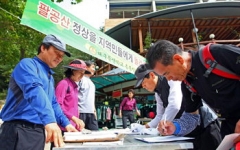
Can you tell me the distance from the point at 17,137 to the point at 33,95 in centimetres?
41

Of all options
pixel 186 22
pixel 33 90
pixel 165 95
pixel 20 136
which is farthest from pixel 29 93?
pixel 186 22

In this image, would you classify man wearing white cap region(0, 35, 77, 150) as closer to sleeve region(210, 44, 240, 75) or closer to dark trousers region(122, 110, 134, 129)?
sleeve region(210, 44, 240, 75)

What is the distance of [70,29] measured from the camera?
14.5 ft

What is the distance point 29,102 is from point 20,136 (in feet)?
1.10

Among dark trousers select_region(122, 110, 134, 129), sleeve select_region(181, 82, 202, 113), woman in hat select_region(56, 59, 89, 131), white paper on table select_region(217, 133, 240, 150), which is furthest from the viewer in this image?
dark trousers select_region(122, 110, 134, 129)

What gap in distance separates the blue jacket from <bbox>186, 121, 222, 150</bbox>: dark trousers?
122cm

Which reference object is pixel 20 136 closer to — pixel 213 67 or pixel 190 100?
pixel 190 100

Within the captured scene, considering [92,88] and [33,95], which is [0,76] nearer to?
[92,88]

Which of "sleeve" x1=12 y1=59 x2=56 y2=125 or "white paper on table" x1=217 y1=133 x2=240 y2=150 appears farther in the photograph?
"sleeve" x1=12 y1=59 x2=56 y2=125

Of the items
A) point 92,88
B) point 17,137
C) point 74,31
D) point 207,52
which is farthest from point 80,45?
point 207,52

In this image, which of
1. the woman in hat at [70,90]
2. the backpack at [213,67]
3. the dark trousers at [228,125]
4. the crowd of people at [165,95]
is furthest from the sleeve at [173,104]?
the woman in hat at [70,90]

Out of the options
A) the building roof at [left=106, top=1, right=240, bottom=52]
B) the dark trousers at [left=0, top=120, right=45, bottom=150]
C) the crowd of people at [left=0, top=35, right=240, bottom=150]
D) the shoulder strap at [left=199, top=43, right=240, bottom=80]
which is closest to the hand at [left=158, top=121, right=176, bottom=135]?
the crowd of people at [left=0, top=35, right=240, bottom=150]

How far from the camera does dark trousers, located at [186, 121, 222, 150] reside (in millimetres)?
1980

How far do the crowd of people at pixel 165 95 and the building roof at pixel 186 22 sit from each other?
412 inches
